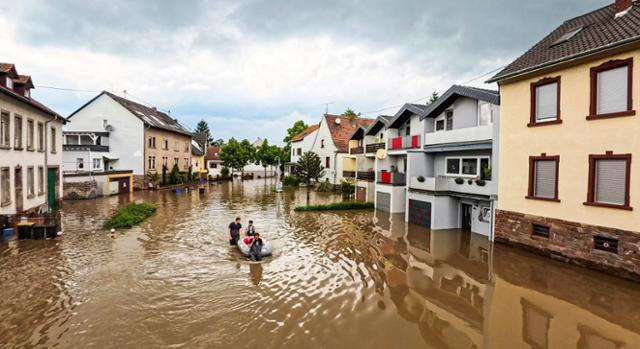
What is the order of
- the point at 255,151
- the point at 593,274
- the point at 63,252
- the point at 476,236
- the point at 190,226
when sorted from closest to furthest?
1. the point at 593,274
2. the point at 63,252
3. the point at 476,236
4. the point at 190,226
5. the point at 255,151

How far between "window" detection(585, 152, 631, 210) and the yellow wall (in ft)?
0.59

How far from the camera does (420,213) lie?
67.5ft

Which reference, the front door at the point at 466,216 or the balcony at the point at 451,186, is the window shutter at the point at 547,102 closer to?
the balcony at the point at 451,186

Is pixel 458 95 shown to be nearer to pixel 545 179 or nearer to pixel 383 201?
pixel 545 179

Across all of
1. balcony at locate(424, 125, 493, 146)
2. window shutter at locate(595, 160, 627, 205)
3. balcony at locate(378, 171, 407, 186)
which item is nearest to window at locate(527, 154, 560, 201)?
window shutter at locate(595, 160, 627, 205)

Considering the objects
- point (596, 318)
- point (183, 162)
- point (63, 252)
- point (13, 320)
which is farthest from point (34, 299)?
point (183, 162)

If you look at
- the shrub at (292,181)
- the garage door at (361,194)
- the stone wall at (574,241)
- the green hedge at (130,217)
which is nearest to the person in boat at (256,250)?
the green hedge at (130,217)

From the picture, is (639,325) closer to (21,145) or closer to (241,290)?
(241,290)

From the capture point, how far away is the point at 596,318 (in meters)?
8.62

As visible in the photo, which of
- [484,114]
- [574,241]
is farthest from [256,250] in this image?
[484,114]

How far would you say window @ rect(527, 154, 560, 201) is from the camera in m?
13.5

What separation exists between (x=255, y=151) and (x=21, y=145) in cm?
4715

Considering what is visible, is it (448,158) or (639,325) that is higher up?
(448,158)

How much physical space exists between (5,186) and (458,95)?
23917 mm
